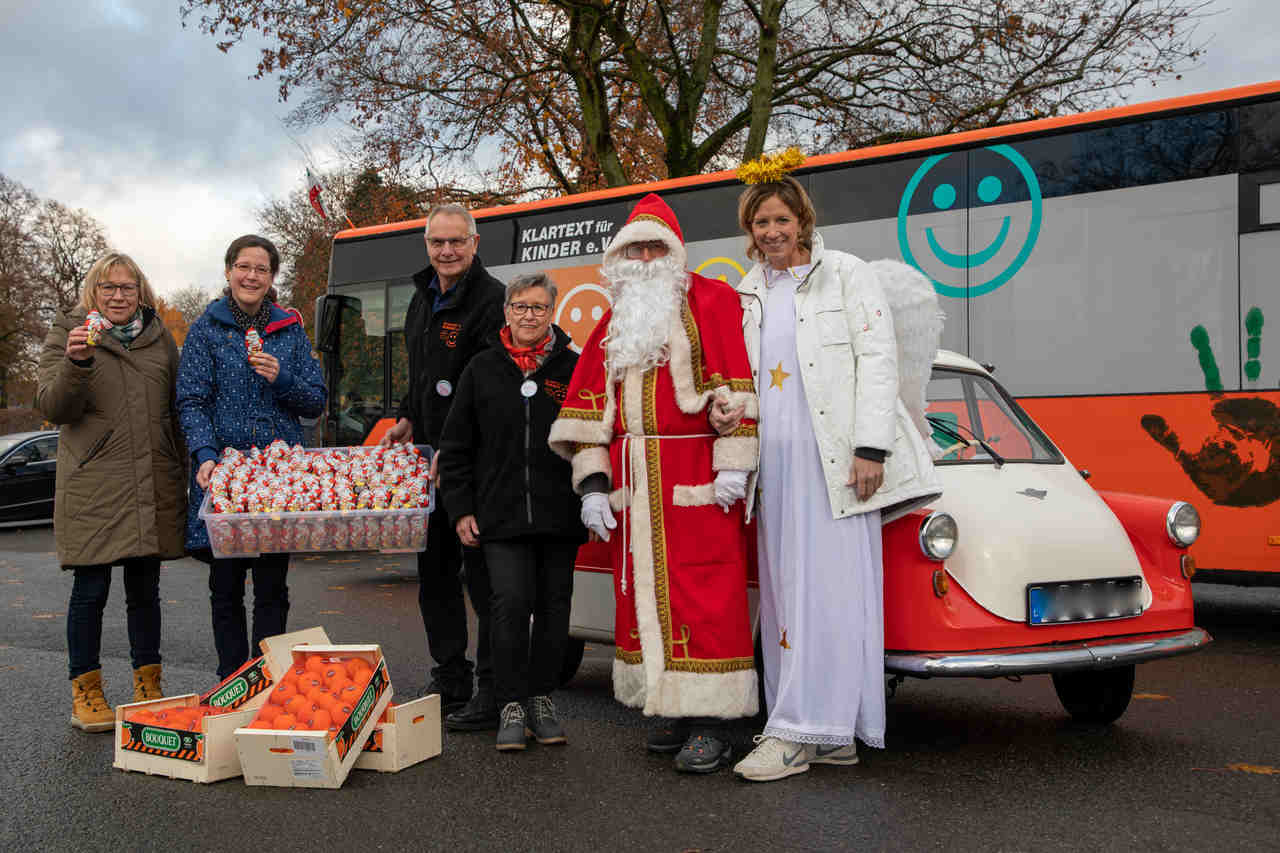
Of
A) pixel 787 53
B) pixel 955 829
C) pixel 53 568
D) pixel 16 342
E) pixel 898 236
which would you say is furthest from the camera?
pixel 16 342

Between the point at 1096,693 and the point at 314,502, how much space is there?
3.53 m

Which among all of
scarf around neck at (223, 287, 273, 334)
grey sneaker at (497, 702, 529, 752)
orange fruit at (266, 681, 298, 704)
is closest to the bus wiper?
grey sneaker at (497, 702, 529, 752)

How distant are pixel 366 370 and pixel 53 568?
3969 mm

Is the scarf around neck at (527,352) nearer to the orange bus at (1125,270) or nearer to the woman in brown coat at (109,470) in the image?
the woman in brown coat at (109,470)

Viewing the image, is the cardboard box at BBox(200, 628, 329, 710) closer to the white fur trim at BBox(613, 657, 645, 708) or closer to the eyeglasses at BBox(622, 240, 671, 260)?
the white fur trim at BBox(613, 657, 645, 708)

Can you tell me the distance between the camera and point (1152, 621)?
4539mm

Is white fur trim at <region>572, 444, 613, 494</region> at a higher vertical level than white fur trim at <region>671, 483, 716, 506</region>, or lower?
higher

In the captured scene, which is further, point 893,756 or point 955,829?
point 893,756

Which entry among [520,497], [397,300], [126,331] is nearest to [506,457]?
[520,497]

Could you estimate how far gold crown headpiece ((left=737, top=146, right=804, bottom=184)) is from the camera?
14.9ft

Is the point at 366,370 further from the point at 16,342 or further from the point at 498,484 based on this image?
the point at 16,342

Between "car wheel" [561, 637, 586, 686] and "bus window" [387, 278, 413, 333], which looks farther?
"bus window" [387, 278, 413, 333]

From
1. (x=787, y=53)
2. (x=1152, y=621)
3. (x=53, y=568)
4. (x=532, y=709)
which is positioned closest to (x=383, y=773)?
(x=532, y=709)

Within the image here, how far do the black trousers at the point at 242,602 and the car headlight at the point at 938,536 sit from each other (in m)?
2.78
